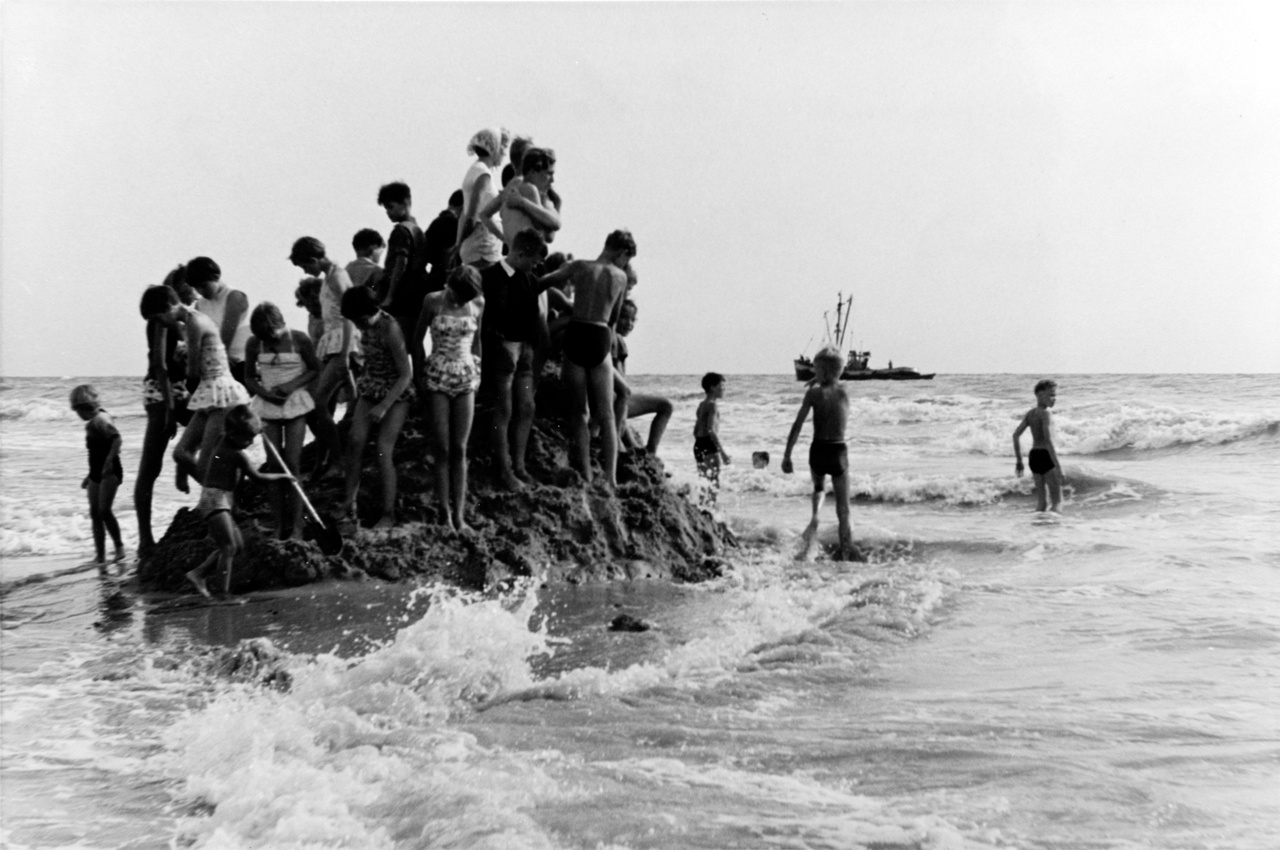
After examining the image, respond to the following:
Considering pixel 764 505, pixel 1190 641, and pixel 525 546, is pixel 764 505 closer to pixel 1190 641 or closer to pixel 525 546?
pixel 525 546

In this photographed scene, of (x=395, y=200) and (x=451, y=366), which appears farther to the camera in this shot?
(x=395, y=200)

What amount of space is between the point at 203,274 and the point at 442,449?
2173 millimetres

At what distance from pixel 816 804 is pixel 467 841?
1150mm

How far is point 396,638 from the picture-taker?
16.9 feet

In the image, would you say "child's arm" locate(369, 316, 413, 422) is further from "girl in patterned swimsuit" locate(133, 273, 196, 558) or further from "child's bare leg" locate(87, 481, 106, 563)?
"child's bare leg" locate(87, 481, 106, 563)

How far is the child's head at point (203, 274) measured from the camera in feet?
22.6

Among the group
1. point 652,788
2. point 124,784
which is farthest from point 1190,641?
point 124,784

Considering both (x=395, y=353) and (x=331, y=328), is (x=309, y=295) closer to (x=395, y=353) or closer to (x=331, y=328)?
(x=331, y=328)

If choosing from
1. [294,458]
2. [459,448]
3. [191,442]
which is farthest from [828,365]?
[191,442]

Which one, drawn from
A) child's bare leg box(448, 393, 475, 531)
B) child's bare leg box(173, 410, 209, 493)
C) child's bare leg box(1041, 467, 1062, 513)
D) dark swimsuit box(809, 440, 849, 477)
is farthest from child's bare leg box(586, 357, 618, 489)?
child's bare leg box(1041, 467, 1062, 513)

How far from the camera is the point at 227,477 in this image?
19.6ft

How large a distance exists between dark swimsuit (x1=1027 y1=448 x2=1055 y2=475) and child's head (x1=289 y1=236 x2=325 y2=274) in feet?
27.5

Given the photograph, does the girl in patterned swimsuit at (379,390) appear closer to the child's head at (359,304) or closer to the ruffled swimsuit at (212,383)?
the child's head at (359,304)

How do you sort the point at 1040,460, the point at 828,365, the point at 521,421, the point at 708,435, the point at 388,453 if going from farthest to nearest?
the point at 1040,460 → the point at 708,435 → the point at 828,365 → the point at 521,421 → the point at 388,453
